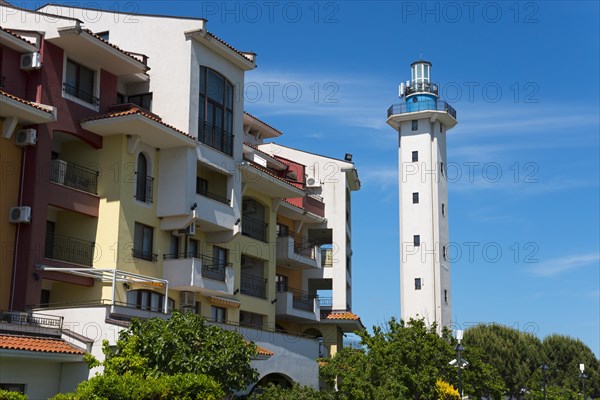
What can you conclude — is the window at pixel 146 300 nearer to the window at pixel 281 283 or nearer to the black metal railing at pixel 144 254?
the black metal railing at pixel 144 254

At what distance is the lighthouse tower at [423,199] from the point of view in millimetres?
64375

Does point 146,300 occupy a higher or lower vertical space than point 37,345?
higher

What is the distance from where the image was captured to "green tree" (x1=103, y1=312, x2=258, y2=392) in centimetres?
2558

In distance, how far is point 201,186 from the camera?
38.4m

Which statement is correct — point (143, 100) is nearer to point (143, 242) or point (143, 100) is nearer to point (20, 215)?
point (143, 242)

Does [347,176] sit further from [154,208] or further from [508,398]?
[508,398]

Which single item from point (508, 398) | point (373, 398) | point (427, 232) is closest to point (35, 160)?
point (373, 398)

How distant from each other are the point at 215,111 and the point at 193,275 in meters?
7.80

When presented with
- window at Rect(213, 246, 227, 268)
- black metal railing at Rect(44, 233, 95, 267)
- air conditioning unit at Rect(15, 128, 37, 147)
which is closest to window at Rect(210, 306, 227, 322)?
window at Rect(213, 246, 227, 268)

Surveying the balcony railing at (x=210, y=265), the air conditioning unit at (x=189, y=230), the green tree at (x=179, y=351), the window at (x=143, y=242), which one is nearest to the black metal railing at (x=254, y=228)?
the balcony railing at (x=210, y=265)

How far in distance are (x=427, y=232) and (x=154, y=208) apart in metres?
35.0

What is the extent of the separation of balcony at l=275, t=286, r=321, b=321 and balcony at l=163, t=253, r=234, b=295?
25.8 ft

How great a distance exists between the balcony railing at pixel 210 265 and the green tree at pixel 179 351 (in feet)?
29.1

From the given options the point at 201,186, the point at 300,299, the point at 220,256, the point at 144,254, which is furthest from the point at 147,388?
the point at 300,299
